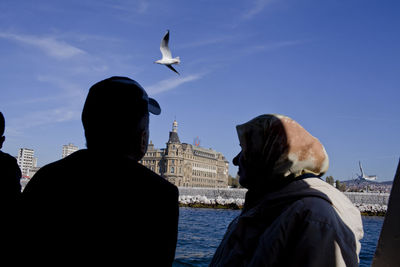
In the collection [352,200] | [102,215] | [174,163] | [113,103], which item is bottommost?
[352,200]

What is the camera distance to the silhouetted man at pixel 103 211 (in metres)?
1.20

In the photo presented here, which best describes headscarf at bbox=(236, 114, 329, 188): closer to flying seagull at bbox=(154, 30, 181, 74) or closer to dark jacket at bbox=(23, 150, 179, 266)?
dark jacket at bbox=(23, 150, 179, 266)

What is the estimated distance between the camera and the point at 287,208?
1.41 metres

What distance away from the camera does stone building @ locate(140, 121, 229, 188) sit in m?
88.6

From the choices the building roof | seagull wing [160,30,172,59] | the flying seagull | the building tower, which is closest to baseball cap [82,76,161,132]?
the flying seagull

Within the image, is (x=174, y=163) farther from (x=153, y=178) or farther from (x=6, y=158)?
(x=153, y=178)

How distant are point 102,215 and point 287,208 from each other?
2.29ft

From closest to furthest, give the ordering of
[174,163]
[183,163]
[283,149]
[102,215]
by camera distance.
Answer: [102,215]
[283,149]
[174,163]
[183,163]

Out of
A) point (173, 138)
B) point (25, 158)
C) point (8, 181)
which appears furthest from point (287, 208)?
point (25, 158)

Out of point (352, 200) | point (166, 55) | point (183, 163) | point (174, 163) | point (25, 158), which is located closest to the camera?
point (166, 55)

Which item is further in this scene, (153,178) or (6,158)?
(6,158)

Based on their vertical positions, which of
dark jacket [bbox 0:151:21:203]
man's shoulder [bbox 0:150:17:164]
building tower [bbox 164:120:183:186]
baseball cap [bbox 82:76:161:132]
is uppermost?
building tower [bbox 164:120:183:186]

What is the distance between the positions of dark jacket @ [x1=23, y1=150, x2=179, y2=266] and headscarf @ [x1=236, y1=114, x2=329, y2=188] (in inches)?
19.8

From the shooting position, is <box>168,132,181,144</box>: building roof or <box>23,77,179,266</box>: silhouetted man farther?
<box>168,132,181,144</box>: building roof
